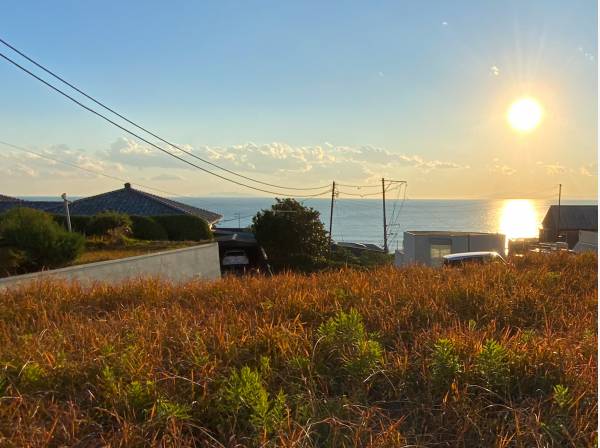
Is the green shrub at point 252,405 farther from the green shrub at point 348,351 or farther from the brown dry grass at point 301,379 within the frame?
the green shrub at point 348,351

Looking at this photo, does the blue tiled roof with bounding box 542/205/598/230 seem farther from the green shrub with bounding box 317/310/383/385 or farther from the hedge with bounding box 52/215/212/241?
the green shrub with bounding box 317/310/383/385

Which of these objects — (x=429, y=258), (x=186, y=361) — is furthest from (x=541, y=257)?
(x=429, y=258)

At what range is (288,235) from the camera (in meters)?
28.4

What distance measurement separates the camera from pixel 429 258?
2789 cm

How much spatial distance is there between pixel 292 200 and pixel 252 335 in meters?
26.0

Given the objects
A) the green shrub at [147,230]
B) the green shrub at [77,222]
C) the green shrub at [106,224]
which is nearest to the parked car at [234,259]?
the green shrub at [147,230]

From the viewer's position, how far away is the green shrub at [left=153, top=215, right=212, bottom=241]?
23.8m

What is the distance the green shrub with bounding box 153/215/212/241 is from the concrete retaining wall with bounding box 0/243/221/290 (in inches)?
244

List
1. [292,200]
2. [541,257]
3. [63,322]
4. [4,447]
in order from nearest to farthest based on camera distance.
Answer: [4,447] → [63,322] → [541,257] → [292,200]

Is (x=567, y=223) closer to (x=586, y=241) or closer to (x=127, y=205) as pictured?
(x=586, y=241)

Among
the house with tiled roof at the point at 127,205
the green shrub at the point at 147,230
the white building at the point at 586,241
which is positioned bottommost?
the white building at the point at 586,241

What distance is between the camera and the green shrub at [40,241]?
1172 centimetres

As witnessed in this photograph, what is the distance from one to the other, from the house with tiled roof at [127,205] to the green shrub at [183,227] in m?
3.80

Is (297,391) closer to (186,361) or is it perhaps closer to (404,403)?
(404,403)
